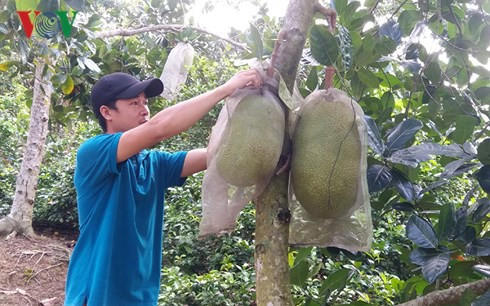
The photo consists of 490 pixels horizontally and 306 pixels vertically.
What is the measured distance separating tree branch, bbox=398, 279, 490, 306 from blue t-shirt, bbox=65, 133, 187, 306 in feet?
2.49

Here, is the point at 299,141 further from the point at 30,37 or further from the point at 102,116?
the point at 30,37

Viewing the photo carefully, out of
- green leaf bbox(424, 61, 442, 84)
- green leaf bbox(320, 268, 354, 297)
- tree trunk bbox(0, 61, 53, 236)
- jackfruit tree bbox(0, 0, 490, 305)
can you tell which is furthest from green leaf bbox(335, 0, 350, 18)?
tree trunk bbox(0, 61, 53, 236)

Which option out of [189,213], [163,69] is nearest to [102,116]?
[163,69]

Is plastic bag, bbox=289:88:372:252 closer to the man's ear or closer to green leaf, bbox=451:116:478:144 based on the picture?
green leaf, bbox=451:116:478:144

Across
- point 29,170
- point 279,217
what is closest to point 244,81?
point 279,217

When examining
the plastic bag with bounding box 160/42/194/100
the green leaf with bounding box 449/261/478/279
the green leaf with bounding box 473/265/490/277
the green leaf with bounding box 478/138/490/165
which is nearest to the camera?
the green leaf with bounding box 473/265/490/277

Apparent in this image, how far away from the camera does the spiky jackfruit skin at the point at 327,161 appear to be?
88 cm

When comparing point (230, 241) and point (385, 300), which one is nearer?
point (385, 300)

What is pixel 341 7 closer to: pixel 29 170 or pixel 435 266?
pixel 435 266

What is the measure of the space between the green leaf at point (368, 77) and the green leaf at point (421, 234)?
1.03 ft

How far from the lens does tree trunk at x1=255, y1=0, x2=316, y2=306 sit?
2.70 ft

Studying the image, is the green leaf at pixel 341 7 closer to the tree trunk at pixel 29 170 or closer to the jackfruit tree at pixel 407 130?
the jackfruit tree at pixel 407 130

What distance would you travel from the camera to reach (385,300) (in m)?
2.33

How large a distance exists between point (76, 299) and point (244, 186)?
0.68 meters
